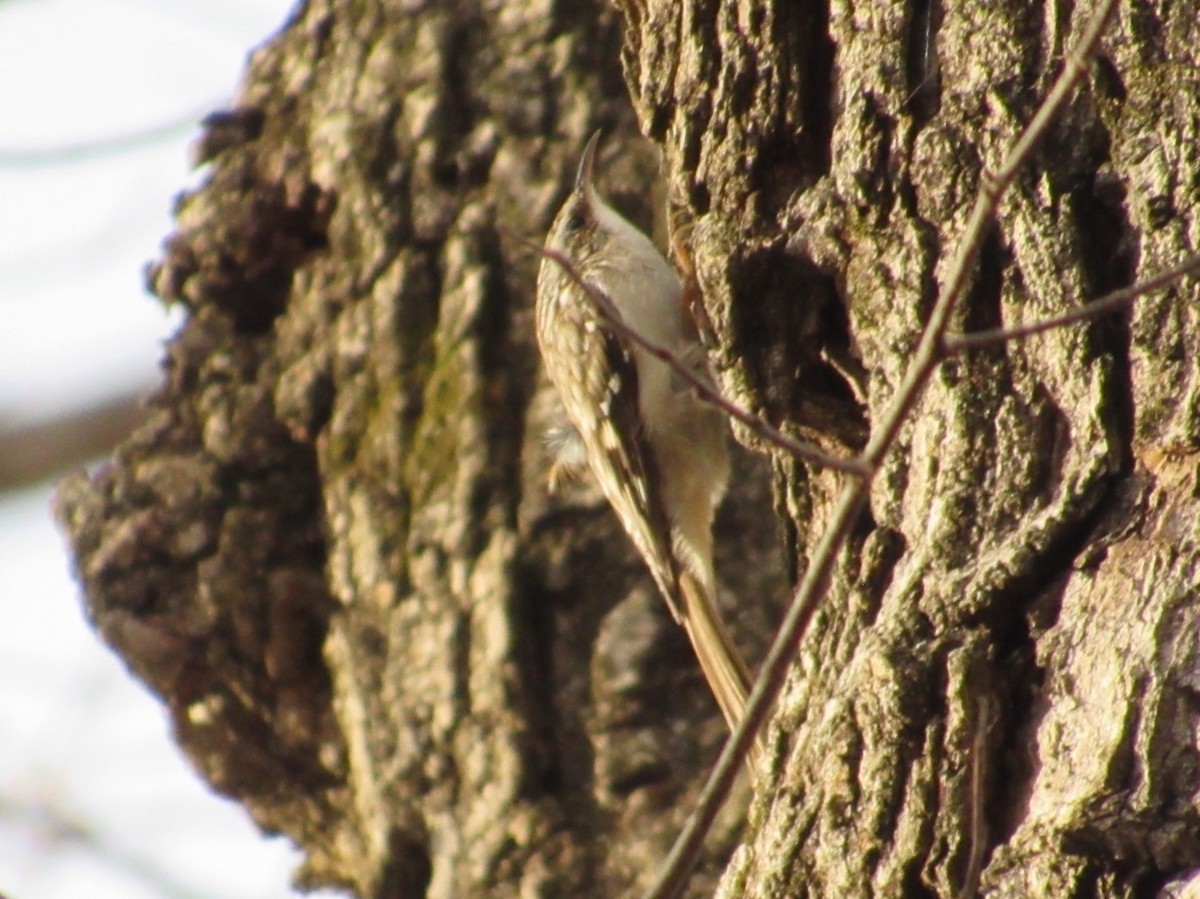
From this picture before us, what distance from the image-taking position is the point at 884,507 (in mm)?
1693

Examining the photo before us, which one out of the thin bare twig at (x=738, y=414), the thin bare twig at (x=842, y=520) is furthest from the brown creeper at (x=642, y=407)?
the thin bare twig at (x=842, y=520)

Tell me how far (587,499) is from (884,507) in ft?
3.83

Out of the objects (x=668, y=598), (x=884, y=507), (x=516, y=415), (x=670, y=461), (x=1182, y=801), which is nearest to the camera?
(x=1182, y=801)

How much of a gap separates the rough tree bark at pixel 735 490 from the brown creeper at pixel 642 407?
0.07 meters

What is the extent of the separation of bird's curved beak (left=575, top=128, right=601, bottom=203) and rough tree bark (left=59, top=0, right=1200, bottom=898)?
8cm

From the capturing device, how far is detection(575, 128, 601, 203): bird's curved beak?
2.79m

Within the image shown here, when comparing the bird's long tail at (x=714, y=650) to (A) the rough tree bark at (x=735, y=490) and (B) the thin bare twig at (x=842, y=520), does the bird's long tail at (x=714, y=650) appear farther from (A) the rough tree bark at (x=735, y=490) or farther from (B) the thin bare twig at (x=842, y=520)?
(B) the thin bare twig at (x=842, y=520)

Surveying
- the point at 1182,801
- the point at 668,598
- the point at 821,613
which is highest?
the point at 668,598

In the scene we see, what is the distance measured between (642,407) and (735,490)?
1.09 feet

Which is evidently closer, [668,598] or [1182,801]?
[1182,801]

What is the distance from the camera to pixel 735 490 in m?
2.90

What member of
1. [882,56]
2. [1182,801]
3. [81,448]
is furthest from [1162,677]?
[81,448]

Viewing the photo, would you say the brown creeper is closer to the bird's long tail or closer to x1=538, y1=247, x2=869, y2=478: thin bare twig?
the bird's long tail

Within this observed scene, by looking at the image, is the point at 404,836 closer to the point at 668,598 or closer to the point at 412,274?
the point at 668,598
